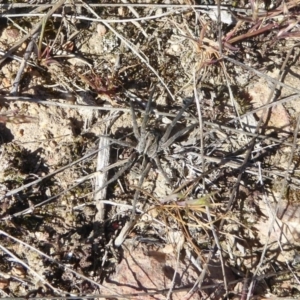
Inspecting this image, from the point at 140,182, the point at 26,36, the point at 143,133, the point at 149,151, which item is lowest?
the point at 140,182

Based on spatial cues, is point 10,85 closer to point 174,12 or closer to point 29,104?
point 29,104

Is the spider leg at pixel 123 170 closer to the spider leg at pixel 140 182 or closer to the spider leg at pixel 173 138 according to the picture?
the spider leg at pixel 140 182

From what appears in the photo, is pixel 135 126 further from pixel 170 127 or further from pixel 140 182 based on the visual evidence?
pixel 140 182

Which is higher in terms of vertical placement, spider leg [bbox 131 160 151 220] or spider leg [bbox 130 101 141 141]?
spider leg [bbox 130 101 141 141]

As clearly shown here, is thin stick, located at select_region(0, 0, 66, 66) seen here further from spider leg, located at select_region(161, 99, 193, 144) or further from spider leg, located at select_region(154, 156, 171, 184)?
spider leg, located at select_region(154, 156, 171, 184)

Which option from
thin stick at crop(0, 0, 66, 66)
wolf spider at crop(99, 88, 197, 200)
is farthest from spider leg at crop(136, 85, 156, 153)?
thin stick at crop(0, 0, 66, 66)

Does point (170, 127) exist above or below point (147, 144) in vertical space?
above

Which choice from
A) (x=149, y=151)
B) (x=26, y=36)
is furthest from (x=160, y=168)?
(x=26, y=36)

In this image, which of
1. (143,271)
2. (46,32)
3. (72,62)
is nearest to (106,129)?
(72,62)

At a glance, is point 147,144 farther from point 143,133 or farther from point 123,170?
point 123,170

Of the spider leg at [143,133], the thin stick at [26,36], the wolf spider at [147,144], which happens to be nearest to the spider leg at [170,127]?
the wolf spider at [147,144]
